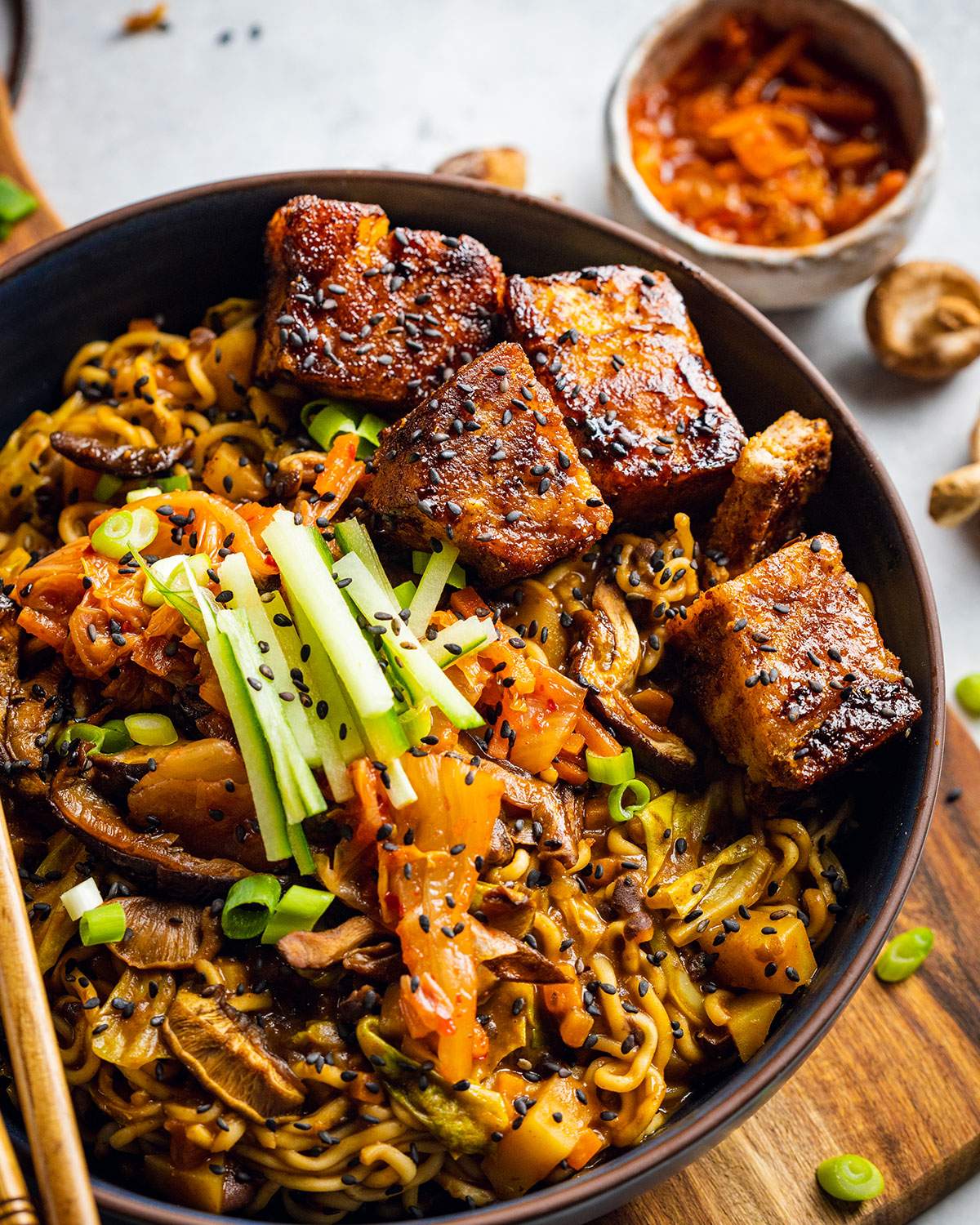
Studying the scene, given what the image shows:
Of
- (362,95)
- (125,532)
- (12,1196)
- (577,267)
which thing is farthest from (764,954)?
(362,95)

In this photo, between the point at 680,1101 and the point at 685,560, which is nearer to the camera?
the point at 680,1101

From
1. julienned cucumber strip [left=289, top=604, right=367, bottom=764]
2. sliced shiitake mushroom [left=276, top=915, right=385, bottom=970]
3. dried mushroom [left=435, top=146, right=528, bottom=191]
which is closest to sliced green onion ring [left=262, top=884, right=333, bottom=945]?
sliced shiitake mushroom [left=276, top=915, right=385, bottom=970]

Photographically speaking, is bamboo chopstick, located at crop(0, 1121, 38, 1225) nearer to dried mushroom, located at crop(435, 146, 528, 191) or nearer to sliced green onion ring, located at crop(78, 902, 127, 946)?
sliced green onion ring, located at crop(78, 902, 127, 946)

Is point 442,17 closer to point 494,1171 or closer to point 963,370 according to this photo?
point 963,370

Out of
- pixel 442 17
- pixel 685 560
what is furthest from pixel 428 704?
pixel 442 17

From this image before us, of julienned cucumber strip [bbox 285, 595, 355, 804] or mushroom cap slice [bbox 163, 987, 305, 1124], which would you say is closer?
mushroom cap slice [bbox 163, 987, 305, 1124]

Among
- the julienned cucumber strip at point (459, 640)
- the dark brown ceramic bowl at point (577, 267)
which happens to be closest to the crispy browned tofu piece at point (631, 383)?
the dark brown ceramic bowl at point (577, 267)
